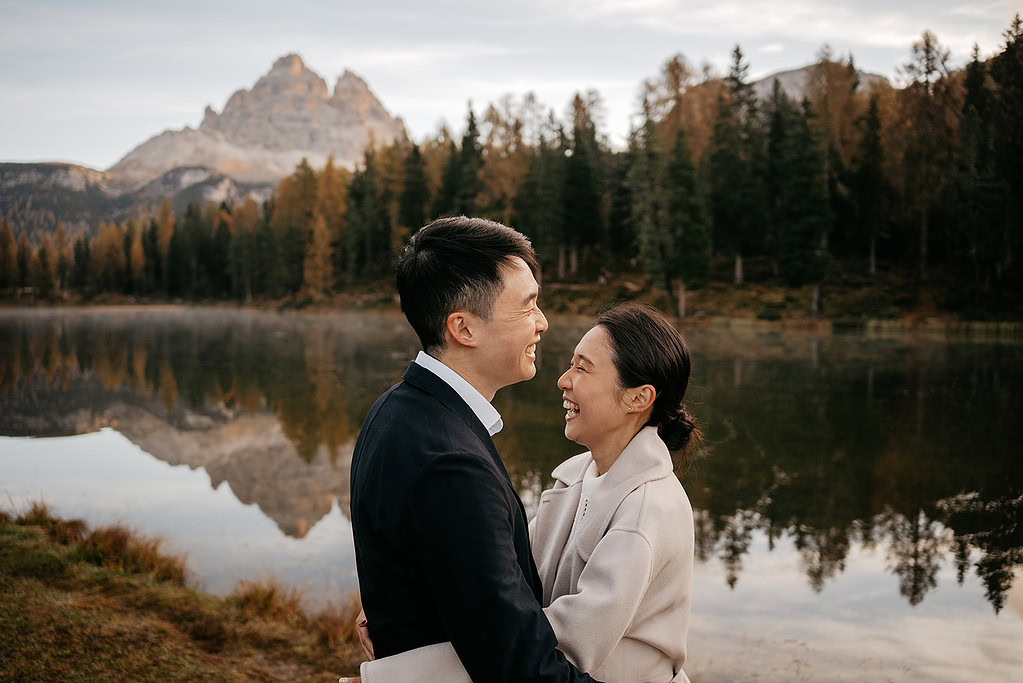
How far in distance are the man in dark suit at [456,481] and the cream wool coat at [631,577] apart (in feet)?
0.59

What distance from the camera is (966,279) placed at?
3900 cm

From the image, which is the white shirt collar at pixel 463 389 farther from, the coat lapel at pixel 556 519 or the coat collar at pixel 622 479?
the coat lapel at pixel 556 519

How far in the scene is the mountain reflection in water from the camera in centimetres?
981

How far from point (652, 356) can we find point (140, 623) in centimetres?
459

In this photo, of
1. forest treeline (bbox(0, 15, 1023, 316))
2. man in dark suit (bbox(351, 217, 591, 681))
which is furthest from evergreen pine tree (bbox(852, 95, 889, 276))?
man in dark suit (bbox(351, 217, 591, 681))

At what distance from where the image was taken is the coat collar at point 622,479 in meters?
2.33

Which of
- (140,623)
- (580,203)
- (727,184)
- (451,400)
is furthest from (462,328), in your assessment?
(580,203)

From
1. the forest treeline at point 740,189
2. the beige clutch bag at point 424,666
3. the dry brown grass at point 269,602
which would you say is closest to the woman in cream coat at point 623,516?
the beige clutch bag at point 424,666

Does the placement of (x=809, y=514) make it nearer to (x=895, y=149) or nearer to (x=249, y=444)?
(x=249, y=444)

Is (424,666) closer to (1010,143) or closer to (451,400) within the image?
(451,400)

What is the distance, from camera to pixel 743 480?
12062mm

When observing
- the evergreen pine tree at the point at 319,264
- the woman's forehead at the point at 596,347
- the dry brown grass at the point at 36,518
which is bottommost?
the dry brown grass at the point at 36,518

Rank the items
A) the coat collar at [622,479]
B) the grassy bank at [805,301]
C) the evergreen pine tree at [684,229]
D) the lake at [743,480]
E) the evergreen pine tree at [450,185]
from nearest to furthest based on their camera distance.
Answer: the coat collar at [622,479]
the lake at [743,480]
the grassy bank at [805,301]
the evergreen pine tree at [684,229]
the evergreen pine tree at [450,185]

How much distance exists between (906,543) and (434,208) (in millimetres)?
50399
